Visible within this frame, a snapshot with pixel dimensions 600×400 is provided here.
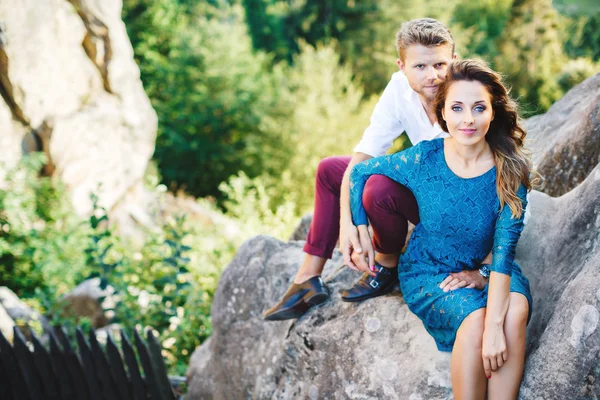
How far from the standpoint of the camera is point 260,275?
10.1ft

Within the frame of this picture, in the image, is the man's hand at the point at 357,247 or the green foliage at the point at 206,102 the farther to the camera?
the green foliage at the point at 206,102

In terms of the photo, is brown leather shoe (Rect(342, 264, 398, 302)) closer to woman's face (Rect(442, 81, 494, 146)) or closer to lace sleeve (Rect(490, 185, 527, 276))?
lace sleeve (Rect(490, 185, 527, 276))

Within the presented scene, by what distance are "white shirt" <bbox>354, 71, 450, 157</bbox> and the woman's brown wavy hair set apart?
0.98 ft

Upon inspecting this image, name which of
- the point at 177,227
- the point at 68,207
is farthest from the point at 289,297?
the point at 68,207

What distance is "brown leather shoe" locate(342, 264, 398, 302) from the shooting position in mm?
2492

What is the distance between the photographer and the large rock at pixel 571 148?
2670mm

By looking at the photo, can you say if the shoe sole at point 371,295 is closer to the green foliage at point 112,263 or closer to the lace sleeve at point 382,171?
the lace sleeve at point 382,171

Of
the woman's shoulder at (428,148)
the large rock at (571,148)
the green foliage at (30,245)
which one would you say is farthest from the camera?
the green foliage at (30,245)

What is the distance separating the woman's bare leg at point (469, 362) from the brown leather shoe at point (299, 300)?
824 mm

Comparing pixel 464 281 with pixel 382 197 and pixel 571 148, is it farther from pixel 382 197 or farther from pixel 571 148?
pixel 571 148

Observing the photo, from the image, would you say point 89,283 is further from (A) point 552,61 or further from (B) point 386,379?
(A) point 552,61

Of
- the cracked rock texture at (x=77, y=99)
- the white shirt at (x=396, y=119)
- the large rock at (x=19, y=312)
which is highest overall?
the cracked rock texture at (x=77, y=99)

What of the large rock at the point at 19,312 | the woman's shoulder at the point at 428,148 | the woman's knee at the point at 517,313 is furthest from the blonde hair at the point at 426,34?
the large rock at the point at 19,312

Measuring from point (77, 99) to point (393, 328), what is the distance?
864cm
